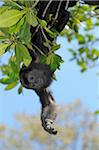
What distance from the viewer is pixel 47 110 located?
0.70 m

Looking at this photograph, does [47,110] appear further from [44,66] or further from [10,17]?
[10,17]

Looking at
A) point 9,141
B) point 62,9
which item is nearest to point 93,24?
point 62,9

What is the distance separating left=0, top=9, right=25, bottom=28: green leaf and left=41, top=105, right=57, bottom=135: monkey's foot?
17cm

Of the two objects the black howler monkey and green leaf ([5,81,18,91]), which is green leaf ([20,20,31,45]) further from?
green leaf ([5,81,18,91])

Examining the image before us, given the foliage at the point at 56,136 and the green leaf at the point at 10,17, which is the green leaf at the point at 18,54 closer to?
the green leaf at the point at 10,17

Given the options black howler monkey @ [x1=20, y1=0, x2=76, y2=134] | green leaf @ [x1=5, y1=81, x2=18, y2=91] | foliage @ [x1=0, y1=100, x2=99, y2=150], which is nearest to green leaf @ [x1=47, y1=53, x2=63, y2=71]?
black howler monkey @ [x1=20, y1=0, x2=76, y2=134]

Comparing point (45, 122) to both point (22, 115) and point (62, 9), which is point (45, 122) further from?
point (22, 115)

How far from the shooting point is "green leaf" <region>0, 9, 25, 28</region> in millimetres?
568

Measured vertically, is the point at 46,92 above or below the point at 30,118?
below

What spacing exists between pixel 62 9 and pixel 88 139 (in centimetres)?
995

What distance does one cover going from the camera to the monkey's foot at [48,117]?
2.17 feet

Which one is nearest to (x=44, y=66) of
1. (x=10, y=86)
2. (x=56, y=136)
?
(x=10, y=86)

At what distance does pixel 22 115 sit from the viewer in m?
9.99

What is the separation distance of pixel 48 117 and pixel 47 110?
0.8 inches
